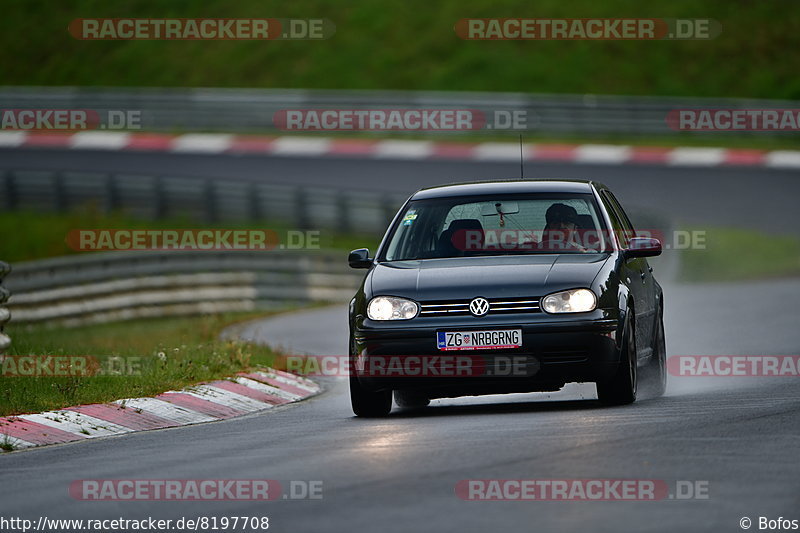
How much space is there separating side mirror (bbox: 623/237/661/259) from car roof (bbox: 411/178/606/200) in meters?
0.56

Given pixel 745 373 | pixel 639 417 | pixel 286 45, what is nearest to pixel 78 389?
pixel 639 417

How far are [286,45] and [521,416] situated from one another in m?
44.4

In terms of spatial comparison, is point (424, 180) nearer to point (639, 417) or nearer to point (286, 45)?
point (286, 45)

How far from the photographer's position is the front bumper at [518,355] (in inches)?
420

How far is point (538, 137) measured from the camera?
133ft

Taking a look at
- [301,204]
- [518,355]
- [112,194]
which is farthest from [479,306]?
[112,194]

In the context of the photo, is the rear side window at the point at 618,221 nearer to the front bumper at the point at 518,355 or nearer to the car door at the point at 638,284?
the car door at the point at 638,284

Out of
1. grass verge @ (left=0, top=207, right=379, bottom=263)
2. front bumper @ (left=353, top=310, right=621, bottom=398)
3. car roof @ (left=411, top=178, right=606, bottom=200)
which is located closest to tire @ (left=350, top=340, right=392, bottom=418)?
front bumper @ (left=353, top=310, right=621, bottom=398)

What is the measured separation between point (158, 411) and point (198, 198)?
24.0 m

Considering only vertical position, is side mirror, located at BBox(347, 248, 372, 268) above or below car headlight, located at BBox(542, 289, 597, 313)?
above

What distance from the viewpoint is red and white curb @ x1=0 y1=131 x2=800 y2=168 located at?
36062 millimetres

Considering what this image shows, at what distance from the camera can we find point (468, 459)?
332 inches

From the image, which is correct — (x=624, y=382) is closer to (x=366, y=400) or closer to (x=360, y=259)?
(x=366, y=400)

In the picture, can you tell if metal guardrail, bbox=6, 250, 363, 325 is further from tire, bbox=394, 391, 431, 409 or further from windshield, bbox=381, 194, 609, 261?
windshield, bbox=381, 194, 609, 261
